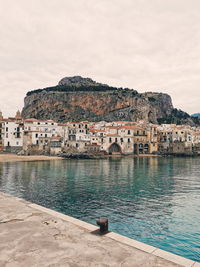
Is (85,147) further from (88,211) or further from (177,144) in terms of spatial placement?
(88,211)

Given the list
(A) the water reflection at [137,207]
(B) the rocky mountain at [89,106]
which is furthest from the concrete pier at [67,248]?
(B) the rocky mountain at [89,106]

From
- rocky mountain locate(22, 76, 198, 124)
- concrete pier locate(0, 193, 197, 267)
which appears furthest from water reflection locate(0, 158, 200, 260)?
rocky mountain locate(22, 76, 198, 124)

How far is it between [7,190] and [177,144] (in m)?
102

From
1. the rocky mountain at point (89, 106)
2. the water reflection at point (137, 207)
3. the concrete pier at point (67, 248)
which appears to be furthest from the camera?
the rocky mountain at point (89, 106)

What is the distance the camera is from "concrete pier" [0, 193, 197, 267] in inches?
275

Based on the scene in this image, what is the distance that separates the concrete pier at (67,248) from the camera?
6996 mm

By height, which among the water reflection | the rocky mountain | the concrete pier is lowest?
the water reflection

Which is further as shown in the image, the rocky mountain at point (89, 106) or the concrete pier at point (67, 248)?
the rocky mountain at point (89, 106)

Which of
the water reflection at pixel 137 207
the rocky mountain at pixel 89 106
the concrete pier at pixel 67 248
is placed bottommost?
the water reflection at pixel 137 207

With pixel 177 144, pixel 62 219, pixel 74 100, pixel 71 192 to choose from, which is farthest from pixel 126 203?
pixel 74 100

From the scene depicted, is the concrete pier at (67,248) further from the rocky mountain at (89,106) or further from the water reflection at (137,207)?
the rocky mountain at (89,106)

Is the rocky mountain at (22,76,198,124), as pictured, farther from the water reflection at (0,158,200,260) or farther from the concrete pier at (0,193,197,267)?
the concrete pier at (0,193,197,267)

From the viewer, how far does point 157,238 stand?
14.0m

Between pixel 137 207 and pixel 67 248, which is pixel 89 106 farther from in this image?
pixel 67 248
